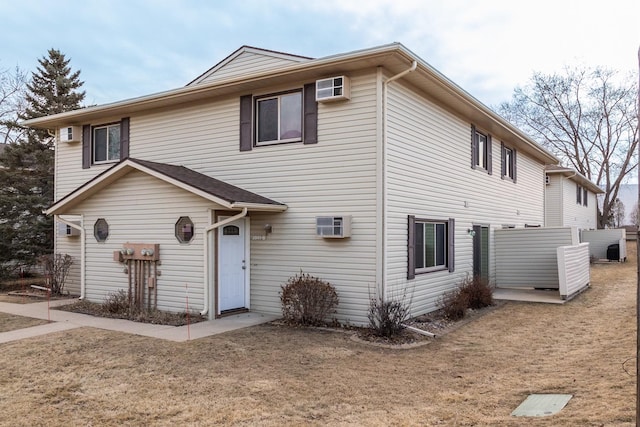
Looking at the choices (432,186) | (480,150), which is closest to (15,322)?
(432,186)

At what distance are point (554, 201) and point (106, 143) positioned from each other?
67.1 feet

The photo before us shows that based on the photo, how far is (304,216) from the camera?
29.9ft

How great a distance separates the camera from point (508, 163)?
15711 mm

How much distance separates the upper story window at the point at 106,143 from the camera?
1232 centimetres

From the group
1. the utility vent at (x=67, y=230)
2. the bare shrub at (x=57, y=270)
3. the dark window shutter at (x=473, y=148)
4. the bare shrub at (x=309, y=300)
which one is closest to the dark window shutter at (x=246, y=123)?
the bare shrub at (x=309, y=300)

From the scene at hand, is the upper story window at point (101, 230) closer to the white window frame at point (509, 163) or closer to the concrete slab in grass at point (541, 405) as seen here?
the concrete slab in grass at point (541, 405)

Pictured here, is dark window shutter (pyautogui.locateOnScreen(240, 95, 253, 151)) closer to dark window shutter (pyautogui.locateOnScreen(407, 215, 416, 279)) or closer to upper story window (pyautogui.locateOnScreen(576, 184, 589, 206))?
dark window shutter (pyautogui.locateOnScreen(407, 215, 416, 279))

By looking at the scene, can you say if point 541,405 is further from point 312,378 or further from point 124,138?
point 124,138

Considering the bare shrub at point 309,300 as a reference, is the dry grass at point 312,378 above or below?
below

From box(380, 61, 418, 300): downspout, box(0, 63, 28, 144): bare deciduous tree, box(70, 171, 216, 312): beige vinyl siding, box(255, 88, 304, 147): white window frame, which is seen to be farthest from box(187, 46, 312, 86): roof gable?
box(0, 63, 28, 144): bare deciduous tree

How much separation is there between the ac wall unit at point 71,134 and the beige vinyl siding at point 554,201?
20588 millimetres

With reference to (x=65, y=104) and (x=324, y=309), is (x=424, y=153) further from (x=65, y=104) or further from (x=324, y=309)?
(x=65, y=104)

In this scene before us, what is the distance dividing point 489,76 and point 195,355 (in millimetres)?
23125

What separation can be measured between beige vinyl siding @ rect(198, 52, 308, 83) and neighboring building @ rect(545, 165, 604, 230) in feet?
56.4
